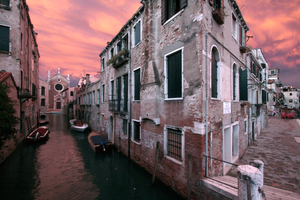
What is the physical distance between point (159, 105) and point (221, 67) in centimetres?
359

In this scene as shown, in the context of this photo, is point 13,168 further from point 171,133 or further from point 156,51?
point 156,51

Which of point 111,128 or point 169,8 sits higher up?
point 169,8

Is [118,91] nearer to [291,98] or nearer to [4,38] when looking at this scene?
[4,38]

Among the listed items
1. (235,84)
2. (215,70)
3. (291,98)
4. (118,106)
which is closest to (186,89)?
(215,70)

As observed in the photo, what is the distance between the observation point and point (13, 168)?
9.04 m

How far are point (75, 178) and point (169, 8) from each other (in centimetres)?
1088

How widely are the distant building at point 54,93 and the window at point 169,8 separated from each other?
50.6 meters

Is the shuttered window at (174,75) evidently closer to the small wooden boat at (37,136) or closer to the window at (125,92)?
the window at (125,92)

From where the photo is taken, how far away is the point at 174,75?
652 cm

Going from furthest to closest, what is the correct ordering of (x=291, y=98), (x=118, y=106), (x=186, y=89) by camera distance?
(x=291, y=98)
(x=118, y=106)
(x=186, y=89)

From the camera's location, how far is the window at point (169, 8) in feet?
21.8

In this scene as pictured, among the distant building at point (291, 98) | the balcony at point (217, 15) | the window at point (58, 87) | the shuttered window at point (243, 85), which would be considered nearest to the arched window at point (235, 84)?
the shuttered window at point (243, 85)

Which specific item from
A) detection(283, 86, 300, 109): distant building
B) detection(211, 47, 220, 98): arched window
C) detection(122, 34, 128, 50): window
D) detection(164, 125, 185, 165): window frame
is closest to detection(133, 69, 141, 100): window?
detection(122, 34, 128, 50): window

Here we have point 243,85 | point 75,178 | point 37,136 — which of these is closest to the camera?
point 75,178
